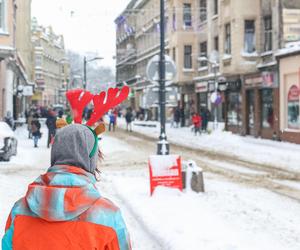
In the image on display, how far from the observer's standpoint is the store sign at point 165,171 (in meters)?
10.7

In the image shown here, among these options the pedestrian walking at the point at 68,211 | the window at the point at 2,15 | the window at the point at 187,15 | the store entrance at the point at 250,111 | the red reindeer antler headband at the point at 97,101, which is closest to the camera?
the pedestrian walking at the point at 68,211

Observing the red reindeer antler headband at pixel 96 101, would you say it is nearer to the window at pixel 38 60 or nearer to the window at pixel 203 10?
the window at pixel 203 10

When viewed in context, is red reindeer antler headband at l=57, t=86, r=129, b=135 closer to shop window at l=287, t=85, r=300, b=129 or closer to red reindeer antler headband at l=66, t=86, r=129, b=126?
red reindeer antler headband at l=66, t=86, r=129, b=126

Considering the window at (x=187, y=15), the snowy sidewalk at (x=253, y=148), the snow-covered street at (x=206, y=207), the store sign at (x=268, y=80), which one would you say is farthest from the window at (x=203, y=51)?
the snow-covered street at (x=206, y=207)

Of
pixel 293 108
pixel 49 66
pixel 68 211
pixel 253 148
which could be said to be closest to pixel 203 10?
pixel 293 108

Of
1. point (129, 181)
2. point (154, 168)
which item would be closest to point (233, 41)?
point (129, 181)

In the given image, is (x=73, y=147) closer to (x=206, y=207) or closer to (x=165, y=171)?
(x=206, y=207)

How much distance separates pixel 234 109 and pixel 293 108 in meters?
8.24

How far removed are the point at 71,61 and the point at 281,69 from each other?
113 metres

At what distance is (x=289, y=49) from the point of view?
2619 cm

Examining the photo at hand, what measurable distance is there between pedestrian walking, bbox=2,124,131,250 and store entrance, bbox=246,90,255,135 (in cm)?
2952

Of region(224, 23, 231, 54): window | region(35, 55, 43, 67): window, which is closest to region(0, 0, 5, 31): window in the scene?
region(224, 23, 231, 54): window

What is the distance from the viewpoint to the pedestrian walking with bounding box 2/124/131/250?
242cm

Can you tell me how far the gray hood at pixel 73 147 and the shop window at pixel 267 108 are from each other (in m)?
27.1
